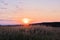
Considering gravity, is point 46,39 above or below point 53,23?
above

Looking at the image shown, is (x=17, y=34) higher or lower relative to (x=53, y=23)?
higher

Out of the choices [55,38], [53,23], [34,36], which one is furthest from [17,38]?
[53,23]

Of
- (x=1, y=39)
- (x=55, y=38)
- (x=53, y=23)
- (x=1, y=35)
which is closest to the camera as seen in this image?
(x=1, y=39)

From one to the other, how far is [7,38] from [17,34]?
86 centimetres

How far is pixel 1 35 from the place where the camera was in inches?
454

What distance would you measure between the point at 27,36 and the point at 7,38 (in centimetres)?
122

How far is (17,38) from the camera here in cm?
1127

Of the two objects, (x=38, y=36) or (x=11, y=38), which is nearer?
(x=11, y=38)

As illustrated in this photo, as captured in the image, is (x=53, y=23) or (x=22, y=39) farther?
(x=53, y=23)

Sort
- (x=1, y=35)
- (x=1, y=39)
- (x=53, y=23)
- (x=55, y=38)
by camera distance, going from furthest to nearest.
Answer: (x=53, y=23), (x=55, y=38), (x=1, y=35), (x=1, y=39)

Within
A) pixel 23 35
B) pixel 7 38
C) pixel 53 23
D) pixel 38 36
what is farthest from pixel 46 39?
pixel 53 23

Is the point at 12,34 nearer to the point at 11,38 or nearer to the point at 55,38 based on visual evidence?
the point at 11,38

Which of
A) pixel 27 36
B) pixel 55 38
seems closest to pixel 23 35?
pixel 27 36

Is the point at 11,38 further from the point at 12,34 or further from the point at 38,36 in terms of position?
the point at 38,36
